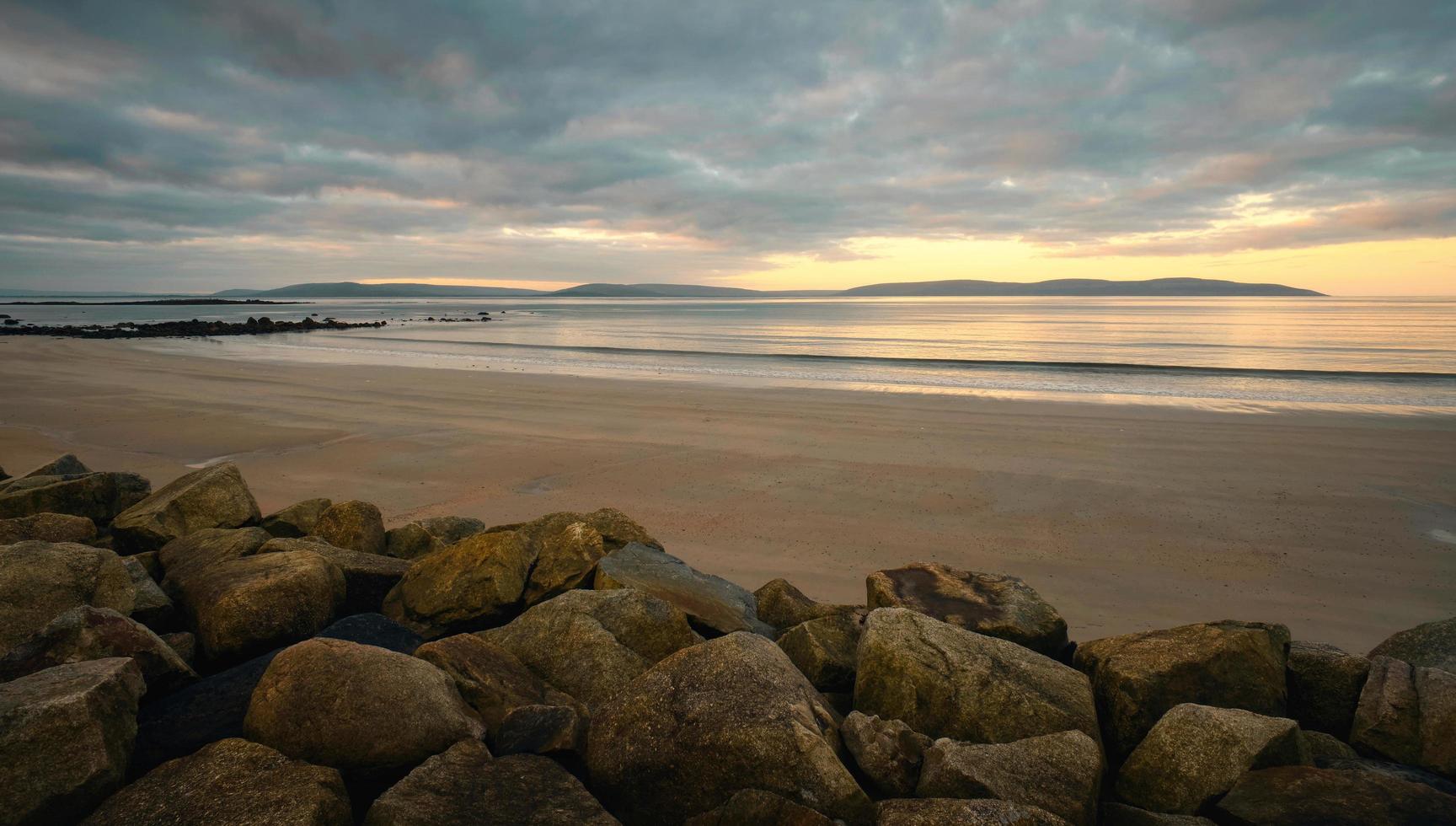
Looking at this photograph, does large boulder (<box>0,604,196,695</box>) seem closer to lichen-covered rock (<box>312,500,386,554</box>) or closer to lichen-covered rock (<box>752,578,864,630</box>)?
lichen-covered rock (<box>312,500,386,554</box>)

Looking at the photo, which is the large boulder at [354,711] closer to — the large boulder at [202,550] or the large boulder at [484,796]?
the large boulder at [484,796]

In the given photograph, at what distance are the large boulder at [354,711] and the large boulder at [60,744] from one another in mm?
518

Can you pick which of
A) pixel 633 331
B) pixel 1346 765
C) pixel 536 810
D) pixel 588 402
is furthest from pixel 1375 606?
pixel 633 331

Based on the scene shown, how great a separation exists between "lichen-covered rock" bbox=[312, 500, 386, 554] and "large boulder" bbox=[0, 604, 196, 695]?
9.13 feet

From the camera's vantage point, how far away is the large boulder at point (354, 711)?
338 cm

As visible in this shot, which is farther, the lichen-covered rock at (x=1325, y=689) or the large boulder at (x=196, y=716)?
the lichen-covered rock at (x=1325, y=689)

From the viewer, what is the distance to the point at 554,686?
4.45m

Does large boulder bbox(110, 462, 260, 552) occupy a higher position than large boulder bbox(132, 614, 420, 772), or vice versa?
large boulder bbox(110, 462, 260, 552)

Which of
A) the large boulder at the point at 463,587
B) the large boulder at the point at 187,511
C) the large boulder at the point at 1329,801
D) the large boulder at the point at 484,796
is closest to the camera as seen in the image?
the large boulder at the point at 484,796

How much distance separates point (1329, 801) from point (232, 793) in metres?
4.53

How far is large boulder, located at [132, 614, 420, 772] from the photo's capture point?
11.6 ft

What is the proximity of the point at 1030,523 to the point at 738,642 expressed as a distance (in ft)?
24.5

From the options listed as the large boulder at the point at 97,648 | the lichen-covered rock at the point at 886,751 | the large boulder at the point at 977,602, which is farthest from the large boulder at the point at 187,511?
the lichen-covered rock at the point at 886,751

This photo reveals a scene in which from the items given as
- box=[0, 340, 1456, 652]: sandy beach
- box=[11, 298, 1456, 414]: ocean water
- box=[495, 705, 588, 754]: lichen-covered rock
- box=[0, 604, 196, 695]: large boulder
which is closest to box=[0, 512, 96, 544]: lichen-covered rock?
box=[0, 604, 196, 695]: large boulder
